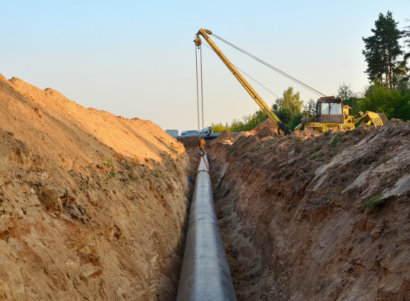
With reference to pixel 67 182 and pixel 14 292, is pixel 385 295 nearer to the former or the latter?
pixel 14 292

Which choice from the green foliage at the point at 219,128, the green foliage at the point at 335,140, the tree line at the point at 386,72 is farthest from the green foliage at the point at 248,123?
the green foliage at the point at 335,140

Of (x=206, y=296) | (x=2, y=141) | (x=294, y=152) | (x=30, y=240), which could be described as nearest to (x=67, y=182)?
(x=2, y=141)

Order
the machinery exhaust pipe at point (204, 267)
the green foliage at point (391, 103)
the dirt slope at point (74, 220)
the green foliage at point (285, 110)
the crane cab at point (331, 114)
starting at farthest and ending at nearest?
the green foliage at point (285, 110), the green foliage at point (391, 103), the crane cab at point (331, 114), the machinery exhaust pipe at point (204, 267), the dirt slope at point (74, 220)

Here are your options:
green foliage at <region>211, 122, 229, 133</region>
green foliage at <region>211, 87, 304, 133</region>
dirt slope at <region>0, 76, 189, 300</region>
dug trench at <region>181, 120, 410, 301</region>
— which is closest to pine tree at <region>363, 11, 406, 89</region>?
green foliage at <region>211, 87, 304, 133</region>

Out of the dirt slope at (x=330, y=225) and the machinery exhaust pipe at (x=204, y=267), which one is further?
the machinery exhaust pipe at (x=204, y=267)

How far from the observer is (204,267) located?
7137 millimetres

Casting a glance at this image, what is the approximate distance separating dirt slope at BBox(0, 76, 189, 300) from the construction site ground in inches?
0.9

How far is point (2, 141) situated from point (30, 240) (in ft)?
7.93

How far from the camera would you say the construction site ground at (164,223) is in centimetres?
470

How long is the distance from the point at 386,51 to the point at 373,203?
138ft

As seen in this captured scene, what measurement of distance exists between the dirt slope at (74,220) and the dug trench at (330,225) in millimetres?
2347

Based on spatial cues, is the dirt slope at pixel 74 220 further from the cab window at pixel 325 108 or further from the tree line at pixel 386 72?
the tree line at pixel 386 72

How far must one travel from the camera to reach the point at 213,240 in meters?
8.79

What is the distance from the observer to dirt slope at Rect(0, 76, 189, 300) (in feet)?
14.9
